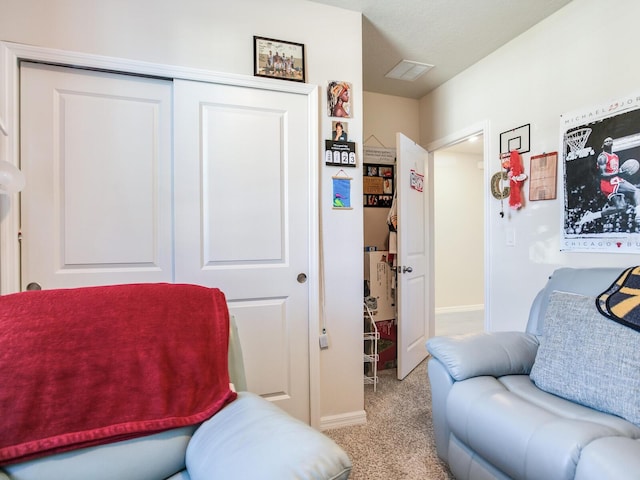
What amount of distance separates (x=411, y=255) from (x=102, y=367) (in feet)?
7.80

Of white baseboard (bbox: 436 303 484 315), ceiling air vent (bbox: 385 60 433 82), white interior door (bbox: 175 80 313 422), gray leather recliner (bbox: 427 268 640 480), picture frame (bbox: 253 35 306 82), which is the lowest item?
white baseboard (bbox: 436 303 484 315)

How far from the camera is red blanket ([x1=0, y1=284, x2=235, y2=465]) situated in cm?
85

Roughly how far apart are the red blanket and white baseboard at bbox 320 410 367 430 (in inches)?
48.0

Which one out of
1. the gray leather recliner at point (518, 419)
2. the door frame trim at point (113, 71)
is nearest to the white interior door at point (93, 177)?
the door frame trim at point (113, 71)

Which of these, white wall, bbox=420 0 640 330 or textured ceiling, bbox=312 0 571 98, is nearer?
white wall, bbox=420 0 640 330

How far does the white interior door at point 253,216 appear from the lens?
6.01 ft

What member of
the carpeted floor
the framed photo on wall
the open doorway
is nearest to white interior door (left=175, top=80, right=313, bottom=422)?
the carpeted floor

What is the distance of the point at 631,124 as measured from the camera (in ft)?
5.76

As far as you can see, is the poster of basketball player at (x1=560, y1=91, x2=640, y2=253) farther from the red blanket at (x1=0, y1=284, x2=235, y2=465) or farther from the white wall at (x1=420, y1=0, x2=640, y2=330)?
the red blanket at (x1=0, y1=284, x2=235, y2=465)

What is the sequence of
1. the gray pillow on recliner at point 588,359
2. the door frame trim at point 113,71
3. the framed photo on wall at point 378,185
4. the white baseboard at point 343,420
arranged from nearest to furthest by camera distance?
the gray pillow on recliner at point 588,359 < the door frame trim at point 113,71 < the white baseboard at point 343,420 < the framed photo on wall at point 378,185

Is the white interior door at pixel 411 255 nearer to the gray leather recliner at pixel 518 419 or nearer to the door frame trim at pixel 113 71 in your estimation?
the door frame trim at pixel 113 71

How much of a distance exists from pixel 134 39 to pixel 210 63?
0.38m

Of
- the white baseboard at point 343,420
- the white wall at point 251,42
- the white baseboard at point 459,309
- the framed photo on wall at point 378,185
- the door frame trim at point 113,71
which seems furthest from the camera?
the white baseboard at point 459,309

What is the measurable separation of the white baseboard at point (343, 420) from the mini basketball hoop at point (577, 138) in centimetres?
205
